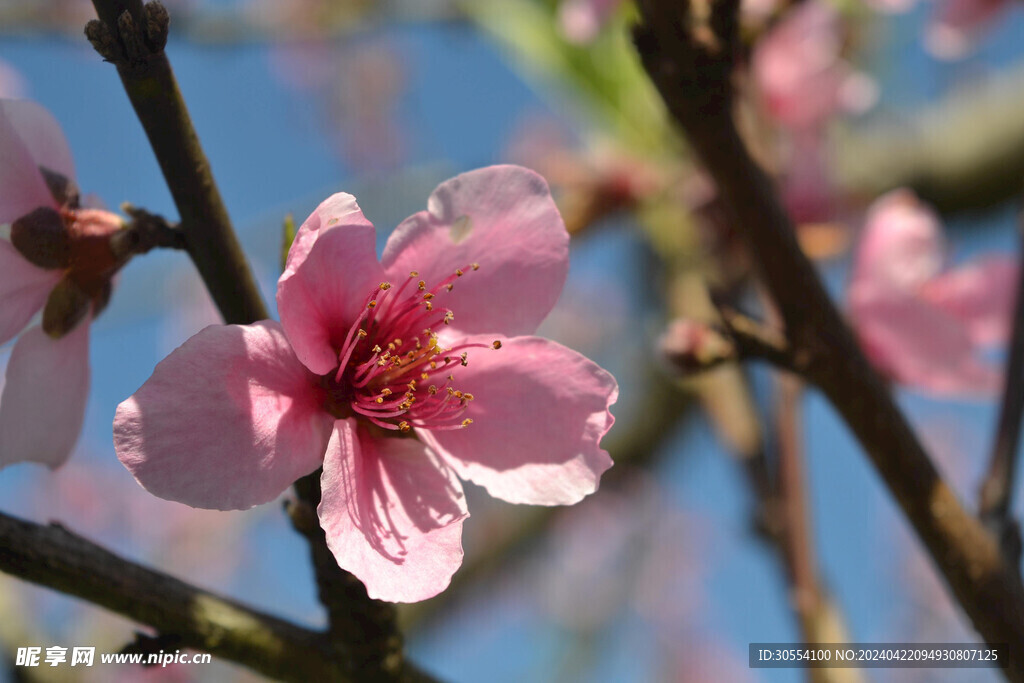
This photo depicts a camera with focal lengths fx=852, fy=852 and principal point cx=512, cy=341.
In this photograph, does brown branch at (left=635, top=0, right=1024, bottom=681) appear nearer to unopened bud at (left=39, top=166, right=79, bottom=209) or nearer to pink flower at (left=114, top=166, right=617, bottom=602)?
pink flower at (left=114, top=166, right=617, bottom=602)

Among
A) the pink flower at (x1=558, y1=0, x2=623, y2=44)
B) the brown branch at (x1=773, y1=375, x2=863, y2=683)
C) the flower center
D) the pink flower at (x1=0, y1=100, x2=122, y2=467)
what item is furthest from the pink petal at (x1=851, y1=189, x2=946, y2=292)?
the pink flower at (x1=0, y1=100, x2=122, y2=467)

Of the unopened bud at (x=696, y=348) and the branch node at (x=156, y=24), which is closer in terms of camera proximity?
the branch node at (x=156, y=24)


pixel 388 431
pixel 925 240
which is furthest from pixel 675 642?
pixel 388 431

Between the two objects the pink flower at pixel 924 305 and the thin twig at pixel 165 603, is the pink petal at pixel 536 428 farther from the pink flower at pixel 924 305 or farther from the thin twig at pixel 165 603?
the pink flower at pixel 924 305

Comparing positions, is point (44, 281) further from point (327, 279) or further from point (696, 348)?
point (696, 348)

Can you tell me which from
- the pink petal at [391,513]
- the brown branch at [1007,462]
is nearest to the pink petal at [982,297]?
the brown branch at [1007,462]

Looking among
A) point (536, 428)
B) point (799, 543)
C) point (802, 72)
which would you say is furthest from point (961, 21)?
point (536, 428)
